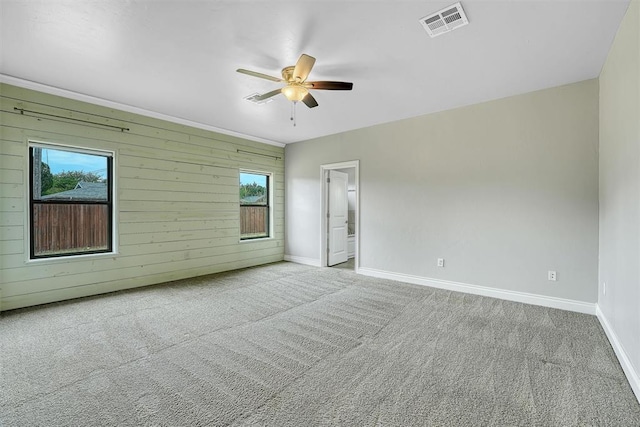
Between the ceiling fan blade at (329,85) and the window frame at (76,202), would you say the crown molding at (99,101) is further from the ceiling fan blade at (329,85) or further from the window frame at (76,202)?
the ceiling fan blade at (329,85)

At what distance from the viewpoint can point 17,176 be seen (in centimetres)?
334

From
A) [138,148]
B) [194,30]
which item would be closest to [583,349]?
[194,30]

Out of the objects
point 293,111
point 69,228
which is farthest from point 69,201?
point 293,111

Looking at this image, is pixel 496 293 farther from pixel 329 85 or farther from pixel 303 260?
pixel 303 260

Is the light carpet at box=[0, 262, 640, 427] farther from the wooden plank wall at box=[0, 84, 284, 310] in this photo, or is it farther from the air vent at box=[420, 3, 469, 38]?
the air vent at box=[420, 3, 469, 38]

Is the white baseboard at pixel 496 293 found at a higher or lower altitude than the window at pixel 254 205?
lower

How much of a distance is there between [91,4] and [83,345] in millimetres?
2784

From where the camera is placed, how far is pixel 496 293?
3912mm

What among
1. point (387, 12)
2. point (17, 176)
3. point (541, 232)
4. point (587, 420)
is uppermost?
point (387, 12)

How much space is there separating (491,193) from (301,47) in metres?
3.12

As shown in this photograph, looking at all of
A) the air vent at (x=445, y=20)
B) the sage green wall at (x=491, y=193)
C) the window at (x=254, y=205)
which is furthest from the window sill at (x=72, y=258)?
the air vent at (x=445, y=20)

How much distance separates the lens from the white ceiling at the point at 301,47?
2.15 meters

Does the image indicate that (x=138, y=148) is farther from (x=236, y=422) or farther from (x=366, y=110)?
(x=236, y=422)

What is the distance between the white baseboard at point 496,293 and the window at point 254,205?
8.38ft
